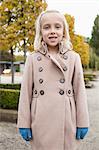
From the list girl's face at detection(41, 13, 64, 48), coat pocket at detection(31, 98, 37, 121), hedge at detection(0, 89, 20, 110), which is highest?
girl's face at detection(41, 13, 64, 48)

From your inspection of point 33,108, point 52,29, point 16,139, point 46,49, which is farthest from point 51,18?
point 16,139

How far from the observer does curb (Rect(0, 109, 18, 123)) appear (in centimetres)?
691

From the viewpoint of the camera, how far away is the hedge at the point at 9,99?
7445mm

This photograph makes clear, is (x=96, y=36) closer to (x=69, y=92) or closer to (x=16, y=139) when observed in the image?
(x=16, y=139)

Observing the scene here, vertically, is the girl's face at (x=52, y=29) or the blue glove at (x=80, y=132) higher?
the girl's face at (x=52, y=29)

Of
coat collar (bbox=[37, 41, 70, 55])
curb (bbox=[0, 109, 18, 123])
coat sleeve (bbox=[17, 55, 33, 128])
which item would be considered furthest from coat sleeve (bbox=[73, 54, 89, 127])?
curb (bbox=[0, 109, 18, 123])

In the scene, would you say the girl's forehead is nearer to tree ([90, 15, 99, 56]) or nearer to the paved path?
the paved path

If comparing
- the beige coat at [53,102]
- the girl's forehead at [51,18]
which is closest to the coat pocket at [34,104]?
the beige coat at [53,102]

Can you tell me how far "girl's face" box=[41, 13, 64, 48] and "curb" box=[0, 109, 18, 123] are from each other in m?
4.41

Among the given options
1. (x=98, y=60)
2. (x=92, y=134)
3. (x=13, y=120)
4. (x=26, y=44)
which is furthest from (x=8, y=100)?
(x=98, y=60)

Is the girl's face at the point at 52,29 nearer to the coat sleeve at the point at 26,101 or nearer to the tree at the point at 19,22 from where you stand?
the coat sleeve at the point at 26,101

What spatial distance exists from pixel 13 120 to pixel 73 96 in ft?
14.7

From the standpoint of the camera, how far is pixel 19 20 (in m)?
10.4

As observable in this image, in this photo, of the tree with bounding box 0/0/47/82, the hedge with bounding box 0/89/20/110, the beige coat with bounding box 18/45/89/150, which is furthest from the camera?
the tree with bounding box 0/0/47/82
